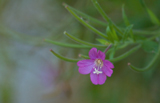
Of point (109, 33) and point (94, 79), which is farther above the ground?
point (109, 33)

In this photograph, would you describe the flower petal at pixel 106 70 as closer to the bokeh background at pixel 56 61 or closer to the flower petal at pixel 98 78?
the flower petal at pixel 98 78

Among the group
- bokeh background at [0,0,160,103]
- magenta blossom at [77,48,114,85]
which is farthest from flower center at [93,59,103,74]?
bokeh background at [0,0,160,103]

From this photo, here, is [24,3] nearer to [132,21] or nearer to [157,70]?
[132,21]

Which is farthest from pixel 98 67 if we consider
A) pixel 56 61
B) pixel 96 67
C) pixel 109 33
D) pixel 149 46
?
pixel 56 61

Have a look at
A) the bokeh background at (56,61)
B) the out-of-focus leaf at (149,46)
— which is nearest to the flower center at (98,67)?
the out-of-focus leaf at (149,46)

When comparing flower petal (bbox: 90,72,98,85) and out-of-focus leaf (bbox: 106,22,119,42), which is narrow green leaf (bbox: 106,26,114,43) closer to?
out-of-focus leaf (bbox: 106,22,119,42)

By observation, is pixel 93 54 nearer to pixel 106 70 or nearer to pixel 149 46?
pixel 106 70

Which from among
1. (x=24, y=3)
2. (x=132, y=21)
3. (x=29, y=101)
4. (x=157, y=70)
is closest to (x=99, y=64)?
(x=132, y=21)
